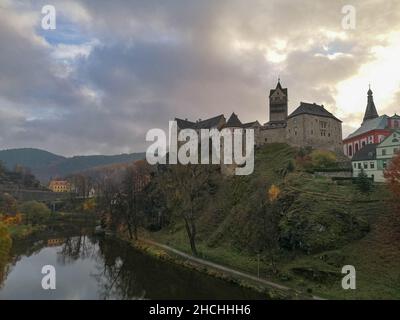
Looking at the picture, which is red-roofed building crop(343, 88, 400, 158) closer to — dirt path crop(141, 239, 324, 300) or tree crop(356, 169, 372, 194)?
tree crop(356, 169, 372, 194)

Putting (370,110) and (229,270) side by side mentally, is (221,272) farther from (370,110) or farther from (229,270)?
(370,110)

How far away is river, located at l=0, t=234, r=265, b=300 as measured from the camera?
1262 inches

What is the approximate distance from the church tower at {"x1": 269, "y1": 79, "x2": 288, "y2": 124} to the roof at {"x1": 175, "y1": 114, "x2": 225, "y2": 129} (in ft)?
41.6

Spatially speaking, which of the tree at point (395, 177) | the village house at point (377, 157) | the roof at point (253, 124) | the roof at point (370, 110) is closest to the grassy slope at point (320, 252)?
the tree at point (395, 177)

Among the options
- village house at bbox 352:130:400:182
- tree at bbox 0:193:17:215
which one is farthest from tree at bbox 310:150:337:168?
tree at bbox 0:193:17:215

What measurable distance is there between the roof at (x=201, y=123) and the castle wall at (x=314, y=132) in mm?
20358

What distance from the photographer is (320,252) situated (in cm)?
3575

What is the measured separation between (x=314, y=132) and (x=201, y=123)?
105 feet

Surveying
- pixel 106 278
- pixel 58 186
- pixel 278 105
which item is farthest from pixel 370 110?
pixel 58 186

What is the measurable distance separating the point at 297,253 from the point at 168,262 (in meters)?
16.6

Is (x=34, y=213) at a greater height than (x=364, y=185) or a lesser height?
lesser

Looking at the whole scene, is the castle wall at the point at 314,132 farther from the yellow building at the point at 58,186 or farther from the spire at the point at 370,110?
the yellow building at the point at 58,186
